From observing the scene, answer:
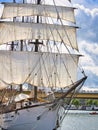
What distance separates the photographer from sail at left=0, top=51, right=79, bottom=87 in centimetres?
7588

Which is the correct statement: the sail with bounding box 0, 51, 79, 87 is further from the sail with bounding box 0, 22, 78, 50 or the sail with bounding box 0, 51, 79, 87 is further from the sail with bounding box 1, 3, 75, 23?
the sail with bounding box 1, 3, 75, 23

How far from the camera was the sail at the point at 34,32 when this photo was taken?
258ft

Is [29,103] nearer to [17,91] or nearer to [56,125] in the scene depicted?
[56,125]

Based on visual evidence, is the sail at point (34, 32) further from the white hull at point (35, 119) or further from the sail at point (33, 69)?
Answer: the white hull at point (35, 119)

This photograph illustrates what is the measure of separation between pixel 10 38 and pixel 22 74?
668cm

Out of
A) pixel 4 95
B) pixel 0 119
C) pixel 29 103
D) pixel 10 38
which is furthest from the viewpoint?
pixel 4 95

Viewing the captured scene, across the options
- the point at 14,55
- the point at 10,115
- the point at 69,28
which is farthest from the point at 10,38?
the point at 10,115

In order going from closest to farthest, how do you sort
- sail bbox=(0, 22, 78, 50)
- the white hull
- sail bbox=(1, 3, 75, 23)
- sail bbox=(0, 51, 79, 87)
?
1. the white hull
2. sail bbox=(0, 51, 79, 87)
3. sail bbox=(0, 22, 78, 50)
4. sail bbox=(1, 3, 75, 23)

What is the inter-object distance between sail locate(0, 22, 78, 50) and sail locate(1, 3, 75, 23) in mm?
1935

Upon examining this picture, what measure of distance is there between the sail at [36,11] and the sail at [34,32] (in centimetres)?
194

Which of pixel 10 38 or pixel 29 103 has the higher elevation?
pixel 10 38

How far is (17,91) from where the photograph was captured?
8088 cm

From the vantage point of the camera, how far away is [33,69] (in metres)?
76.1

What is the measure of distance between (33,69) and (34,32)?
614cm
